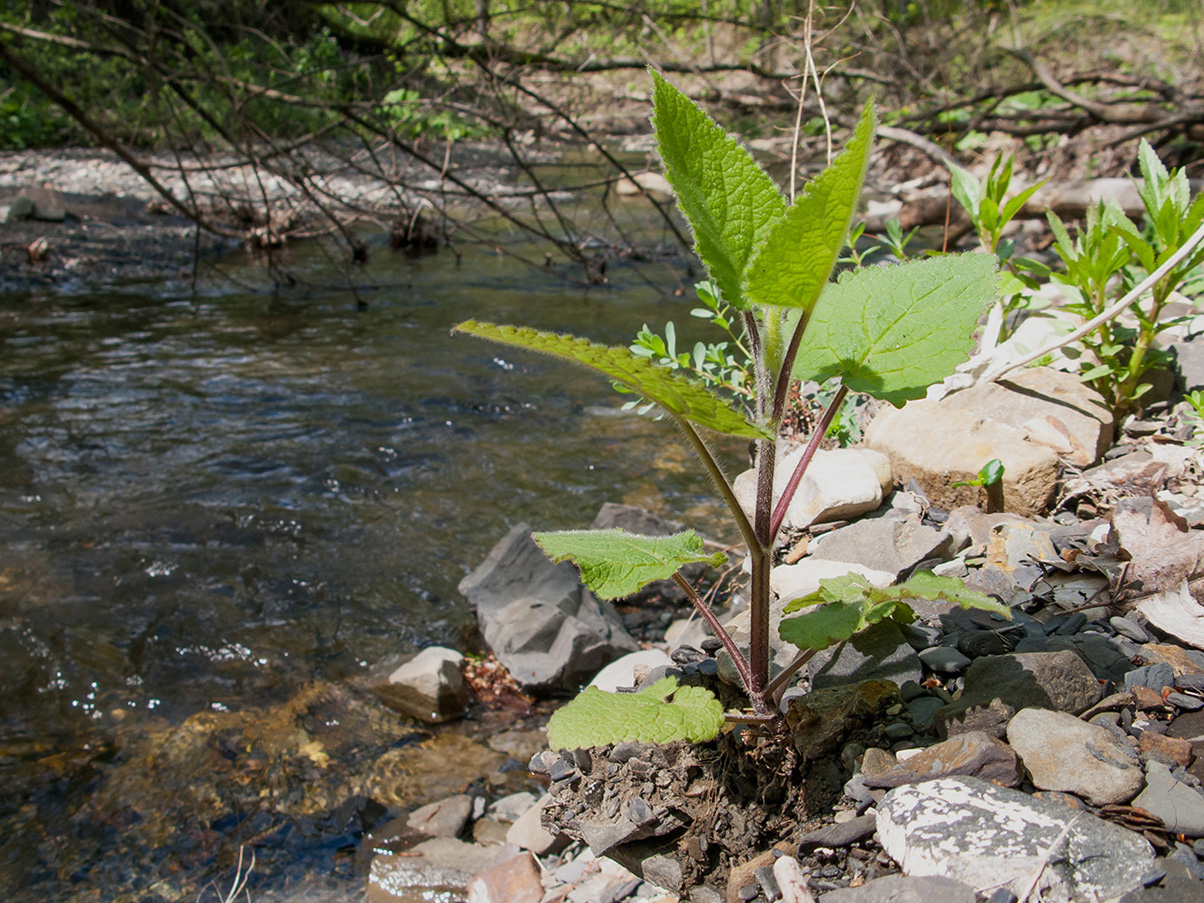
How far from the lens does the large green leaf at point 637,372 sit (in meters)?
0.97

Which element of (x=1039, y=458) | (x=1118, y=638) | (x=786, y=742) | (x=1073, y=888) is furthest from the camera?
(x=1039, y=458)

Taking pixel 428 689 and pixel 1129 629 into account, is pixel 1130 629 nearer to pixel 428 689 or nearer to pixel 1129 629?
pixel 1129 629

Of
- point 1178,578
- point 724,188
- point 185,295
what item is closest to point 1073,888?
point 1178,578

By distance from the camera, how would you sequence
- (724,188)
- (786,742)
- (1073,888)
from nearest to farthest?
(1073,888), (724,188), (786,742)

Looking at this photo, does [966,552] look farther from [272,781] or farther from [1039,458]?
[272,781]

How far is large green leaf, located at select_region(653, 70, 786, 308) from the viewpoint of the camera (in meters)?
1.15

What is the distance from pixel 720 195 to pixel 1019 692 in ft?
2.93

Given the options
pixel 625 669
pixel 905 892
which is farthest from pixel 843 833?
pixel 625 669

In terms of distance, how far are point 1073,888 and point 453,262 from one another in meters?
9.16

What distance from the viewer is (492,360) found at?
21.6 feet

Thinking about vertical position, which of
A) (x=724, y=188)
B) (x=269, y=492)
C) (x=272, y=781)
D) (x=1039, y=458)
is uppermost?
(x=724, y=188)

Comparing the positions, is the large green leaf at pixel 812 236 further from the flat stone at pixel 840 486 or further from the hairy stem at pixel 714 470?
the flat stone at pixel 840 486

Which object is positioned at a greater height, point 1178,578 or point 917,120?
point 917,120

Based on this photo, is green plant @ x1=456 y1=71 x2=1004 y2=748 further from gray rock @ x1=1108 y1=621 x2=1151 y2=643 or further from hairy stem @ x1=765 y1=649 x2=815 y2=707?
gray rock @ x1=1108 y1=621 x2=1151 y2=643
